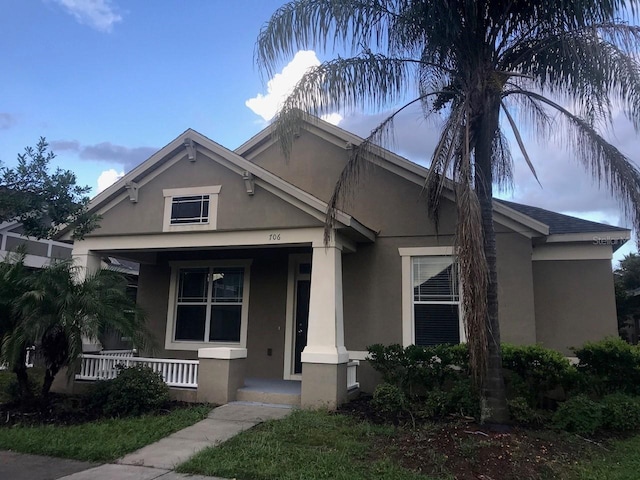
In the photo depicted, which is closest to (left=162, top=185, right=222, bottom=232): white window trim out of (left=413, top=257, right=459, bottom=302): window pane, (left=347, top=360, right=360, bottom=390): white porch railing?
(left=347, top=360, right=360, bottom=390): white porch railing

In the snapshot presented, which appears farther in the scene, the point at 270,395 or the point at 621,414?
the point at 270,395

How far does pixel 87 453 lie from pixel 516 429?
5835mm

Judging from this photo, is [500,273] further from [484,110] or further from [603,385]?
[484,110]

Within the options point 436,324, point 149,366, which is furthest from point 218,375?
point 436,324

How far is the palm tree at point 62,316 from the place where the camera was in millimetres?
8305

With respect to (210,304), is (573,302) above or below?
above

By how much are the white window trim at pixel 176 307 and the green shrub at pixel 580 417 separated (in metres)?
6.84

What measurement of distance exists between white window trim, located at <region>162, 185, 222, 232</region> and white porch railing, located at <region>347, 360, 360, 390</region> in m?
3.82

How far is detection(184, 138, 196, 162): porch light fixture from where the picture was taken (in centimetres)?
1060

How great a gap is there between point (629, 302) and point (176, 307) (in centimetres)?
1853

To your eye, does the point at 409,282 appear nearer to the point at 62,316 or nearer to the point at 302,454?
the point at 302,454

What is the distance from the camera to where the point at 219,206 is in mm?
10227

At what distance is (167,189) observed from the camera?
10.7 m

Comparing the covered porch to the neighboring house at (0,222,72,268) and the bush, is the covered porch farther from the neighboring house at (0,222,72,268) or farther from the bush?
the neighboring house at (0,222,72,268)
